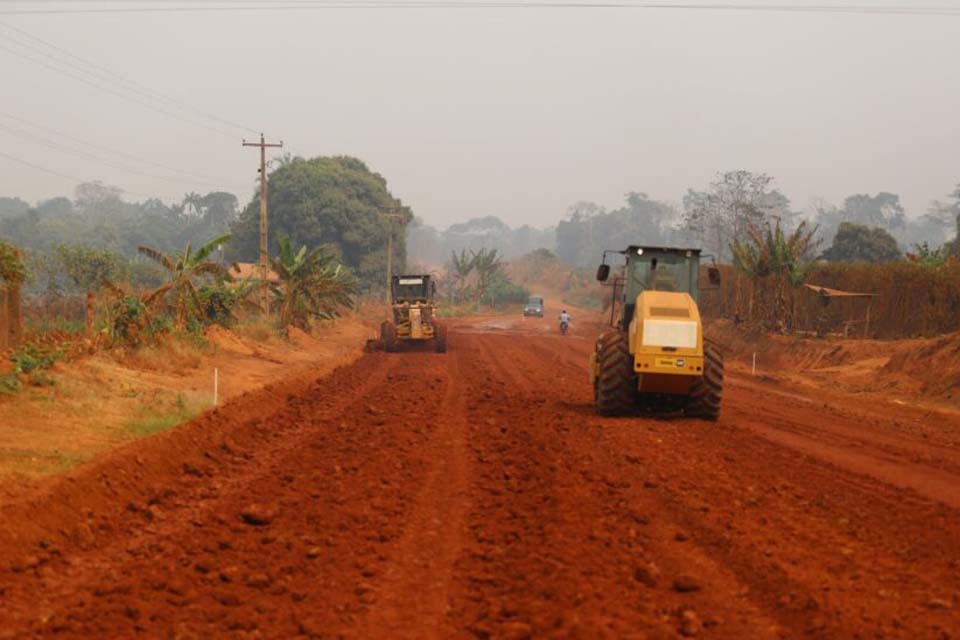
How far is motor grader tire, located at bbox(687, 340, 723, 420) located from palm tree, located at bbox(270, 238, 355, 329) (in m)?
19.0

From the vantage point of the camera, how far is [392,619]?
5562 millimetres

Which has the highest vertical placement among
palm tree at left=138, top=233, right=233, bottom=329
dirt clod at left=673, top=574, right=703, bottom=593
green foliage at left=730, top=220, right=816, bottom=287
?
green foliage at left=730, top=220, right=816, bottom=287

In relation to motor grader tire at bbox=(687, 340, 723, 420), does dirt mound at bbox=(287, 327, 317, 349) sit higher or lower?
lower

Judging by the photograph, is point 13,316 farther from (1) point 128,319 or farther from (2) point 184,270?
(2) point 184,270

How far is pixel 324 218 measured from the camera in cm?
6334

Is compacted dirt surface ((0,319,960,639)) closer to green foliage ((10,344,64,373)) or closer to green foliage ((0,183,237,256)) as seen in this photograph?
green foliage ((10,344,64,373))

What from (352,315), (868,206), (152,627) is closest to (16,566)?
(152,627)

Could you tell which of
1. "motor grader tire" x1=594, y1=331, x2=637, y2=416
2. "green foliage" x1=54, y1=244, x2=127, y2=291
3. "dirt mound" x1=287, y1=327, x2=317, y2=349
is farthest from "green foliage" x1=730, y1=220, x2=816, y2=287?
"green foliage" x1=54, y1=244, x2=127, y2=291

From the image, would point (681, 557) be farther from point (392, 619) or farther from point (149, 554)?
point (149, 554)

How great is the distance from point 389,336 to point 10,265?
15.2 meters

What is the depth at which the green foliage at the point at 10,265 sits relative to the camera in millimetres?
15297

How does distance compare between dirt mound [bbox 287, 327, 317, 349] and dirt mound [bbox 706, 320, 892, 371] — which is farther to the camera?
dirt mound [bbox 287, 327, 317, 349]

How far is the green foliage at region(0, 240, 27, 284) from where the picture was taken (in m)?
15.3

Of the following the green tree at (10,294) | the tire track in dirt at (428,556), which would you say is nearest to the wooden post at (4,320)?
the green tree at (10,294)
